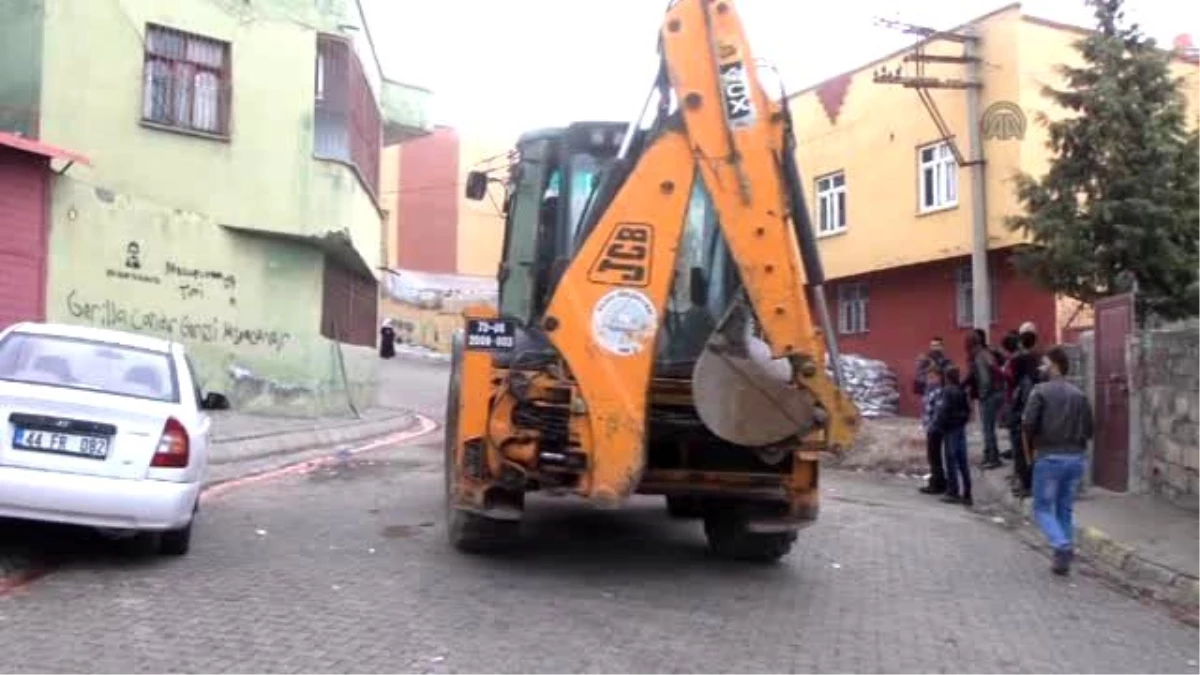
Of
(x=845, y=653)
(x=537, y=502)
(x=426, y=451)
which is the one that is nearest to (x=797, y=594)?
(x=845, y=653)

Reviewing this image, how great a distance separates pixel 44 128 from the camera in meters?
17.0

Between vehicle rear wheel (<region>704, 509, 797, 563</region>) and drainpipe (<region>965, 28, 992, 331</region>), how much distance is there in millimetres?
14056

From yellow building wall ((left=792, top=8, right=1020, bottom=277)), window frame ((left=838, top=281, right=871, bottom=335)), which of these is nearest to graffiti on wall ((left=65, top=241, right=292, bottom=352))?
yellow building wall ((left=792, top=8, right=1020, bottom=277))

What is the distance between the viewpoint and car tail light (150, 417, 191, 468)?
24.2 feet

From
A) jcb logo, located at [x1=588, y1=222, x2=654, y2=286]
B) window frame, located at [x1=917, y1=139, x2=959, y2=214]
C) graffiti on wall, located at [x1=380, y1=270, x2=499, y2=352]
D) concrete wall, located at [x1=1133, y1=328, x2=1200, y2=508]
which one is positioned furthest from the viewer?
graffiti on wall, located at [x1=380, y1=270, x2=499, y2=352]

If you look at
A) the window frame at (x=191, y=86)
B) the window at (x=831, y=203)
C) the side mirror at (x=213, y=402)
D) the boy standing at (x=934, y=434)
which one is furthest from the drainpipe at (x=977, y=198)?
the side mirror at (x=213, y=402)

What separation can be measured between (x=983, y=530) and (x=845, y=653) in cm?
549

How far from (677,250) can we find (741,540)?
2379mm

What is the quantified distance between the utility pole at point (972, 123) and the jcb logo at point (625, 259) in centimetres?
1569

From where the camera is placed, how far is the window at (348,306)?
832 inches

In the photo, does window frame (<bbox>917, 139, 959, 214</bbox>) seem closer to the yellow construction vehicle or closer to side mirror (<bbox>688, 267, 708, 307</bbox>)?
side mirror (<bbox>688, 267, 708, 307</bbox>)

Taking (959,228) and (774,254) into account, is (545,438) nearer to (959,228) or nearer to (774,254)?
(774,254)

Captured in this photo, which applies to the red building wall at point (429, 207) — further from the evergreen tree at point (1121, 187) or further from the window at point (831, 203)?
the evergreen tree at point (1121, 187)

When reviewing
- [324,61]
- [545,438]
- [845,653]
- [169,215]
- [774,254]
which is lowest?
[845,653]
